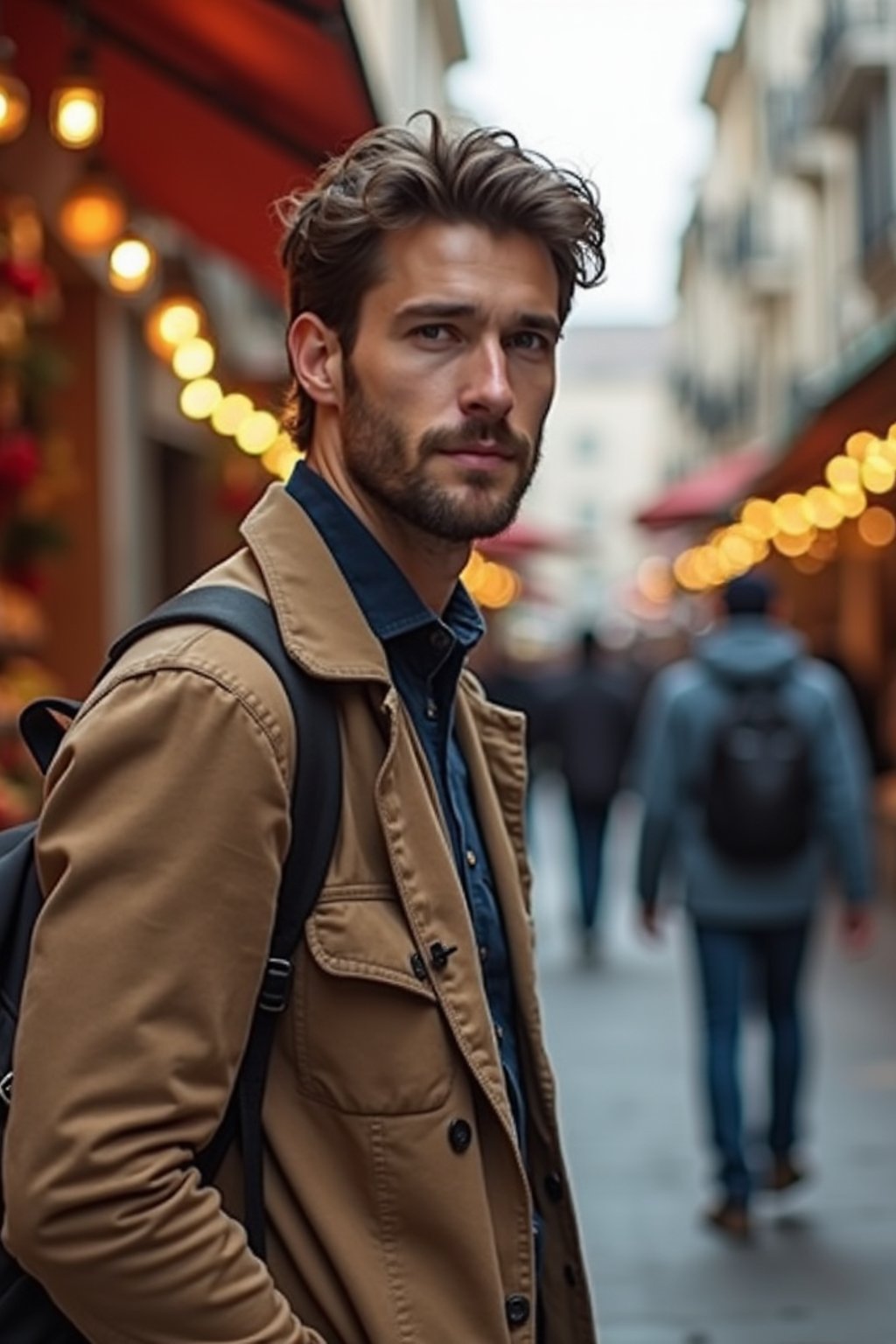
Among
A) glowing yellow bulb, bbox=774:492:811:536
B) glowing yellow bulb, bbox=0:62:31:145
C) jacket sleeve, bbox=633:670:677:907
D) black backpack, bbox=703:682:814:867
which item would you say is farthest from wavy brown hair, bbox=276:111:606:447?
glowing yellow bulb, bbox=774:492:811:536

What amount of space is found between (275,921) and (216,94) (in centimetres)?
581

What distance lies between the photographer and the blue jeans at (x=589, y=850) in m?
13.6

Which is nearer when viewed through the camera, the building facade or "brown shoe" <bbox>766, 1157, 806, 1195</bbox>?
"brown shoe" <bbox>766, 1157, 806, 1195</bbox>

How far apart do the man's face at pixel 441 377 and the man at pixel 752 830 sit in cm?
465

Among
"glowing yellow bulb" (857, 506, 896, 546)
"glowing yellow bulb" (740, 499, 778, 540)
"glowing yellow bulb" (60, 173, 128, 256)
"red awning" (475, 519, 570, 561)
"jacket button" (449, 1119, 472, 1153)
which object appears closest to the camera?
"jacket button" (449, 1119, 472, 1153)

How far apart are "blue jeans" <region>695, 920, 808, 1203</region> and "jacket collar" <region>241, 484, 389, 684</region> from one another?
4.76 metres

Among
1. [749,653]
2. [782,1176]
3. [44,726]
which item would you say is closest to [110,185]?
[749,653]

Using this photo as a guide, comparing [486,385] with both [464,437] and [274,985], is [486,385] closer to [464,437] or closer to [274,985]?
[464,437]

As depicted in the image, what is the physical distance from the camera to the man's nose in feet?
7.25

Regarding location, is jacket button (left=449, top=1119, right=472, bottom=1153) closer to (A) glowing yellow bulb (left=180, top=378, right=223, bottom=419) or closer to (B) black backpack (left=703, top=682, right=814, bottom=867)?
(B) black backpack (left=703, top=682, right=814, bottom=867)

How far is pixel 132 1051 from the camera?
188cm

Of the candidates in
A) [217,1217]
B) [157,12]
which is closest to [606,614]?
[157,12]

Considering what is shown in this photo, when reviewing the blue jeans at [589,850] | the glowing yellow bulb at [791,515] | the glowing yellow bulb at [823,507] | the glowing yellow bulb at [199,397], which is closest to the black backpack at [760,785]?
the glowing yellow bulb at [199,397]

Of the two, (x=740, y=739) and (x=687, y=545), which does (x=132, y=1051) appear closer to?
(x=740, y=739)
